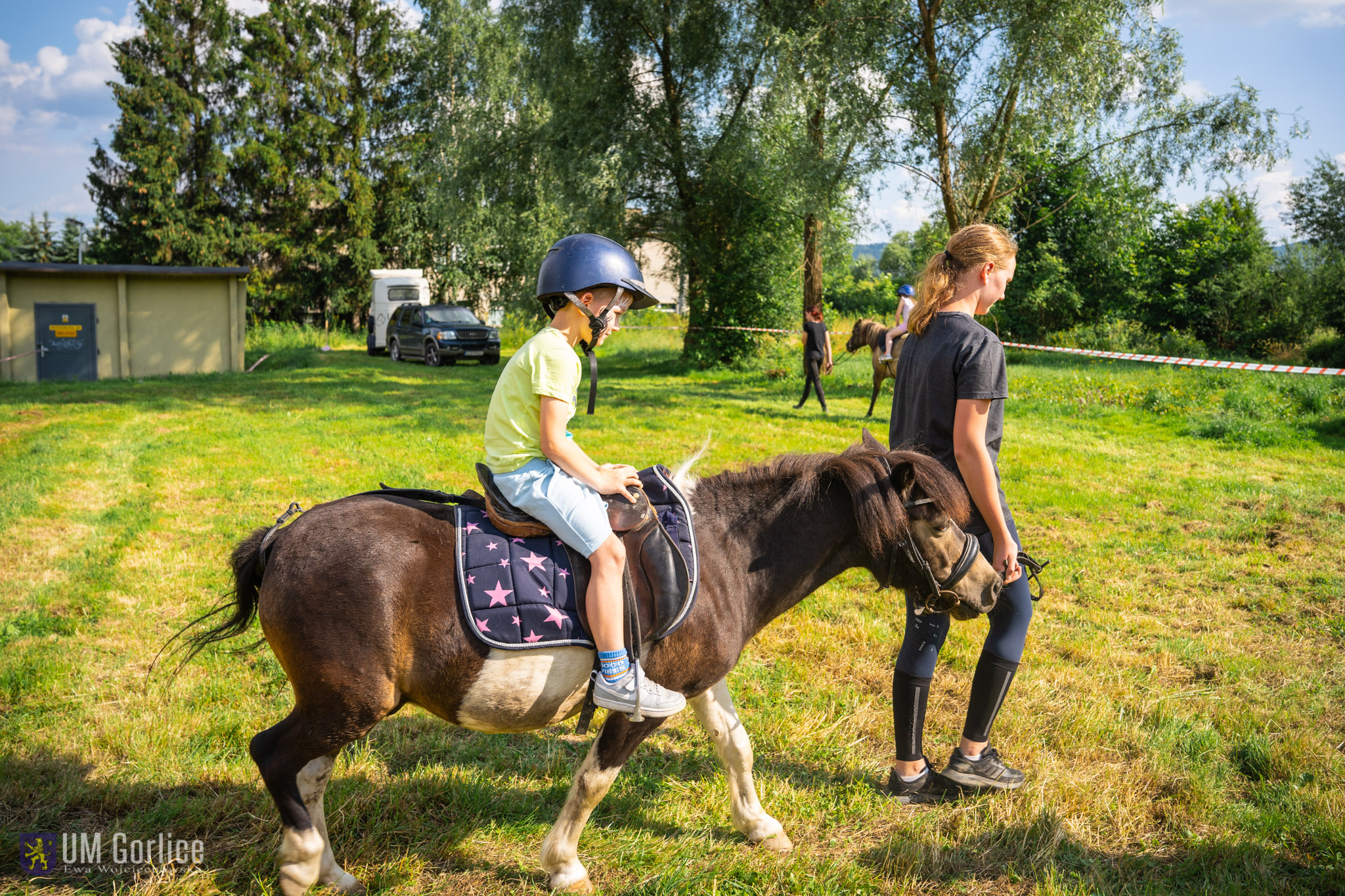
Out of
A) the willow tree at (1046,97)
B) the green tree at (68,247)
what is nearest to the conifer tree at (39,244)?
→ the green tree at (68,247)

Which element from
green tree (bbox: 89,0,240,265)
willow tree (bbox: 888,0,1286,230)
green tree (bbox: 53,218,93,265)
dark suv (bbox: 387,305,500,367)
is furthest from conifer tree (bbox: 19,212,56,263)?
willow tree (bbox: 888,0,1286,230)

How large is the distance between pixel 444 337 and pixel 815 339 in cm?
1361

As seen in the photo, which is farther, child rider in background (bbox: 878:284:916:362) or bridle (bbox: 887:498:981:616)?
child rider in background (bbox: 878:284:916:362)

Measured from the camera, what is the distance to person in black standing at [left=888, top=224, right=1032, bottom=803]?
3.12m

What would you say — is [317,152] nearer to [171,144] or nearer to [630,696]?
[171,144]

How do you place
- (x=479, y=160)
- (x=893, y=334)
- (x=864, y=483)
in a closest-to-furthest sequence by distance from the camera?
(x=864, y=483), (x=893, y=334), (x=479, y=160)

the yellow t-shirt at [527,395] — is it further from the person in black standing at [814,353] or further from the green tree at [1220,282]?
the green tree at [1220,282]

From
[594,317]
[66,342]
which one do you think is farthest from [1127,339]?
[66,342]

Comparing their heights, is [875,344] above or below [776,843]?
above

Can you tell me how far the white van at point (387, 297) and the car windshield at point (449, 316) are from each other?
12.9ft

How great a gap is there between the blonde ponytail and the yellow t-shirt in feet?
4.77

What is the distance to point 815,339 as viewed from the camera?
14992 millimetres

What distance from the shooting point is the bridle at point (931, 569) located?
2.99m

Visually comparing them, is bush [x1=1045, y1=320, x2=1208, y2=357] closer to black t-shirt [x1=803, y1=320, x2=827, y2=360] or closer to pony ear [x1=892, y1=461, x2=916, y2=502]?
black t-shirt [x1=803, y1=320, x2=827, y2=360]
